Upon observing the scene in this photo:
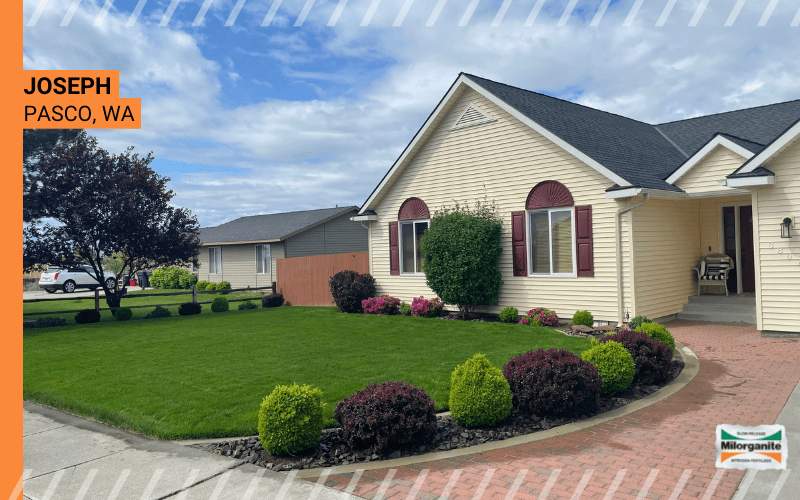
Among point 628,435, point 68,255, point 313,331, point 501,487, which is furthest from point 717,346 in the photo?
point 68,255

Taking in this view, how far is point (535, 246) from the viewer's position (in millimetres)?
15141

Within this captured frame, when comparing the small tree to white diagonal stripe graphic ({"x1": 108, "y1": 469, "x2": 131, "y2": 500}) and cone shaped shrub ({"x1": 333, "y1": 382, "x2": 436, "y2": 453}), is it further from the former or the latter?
white diagonal stripe graphic ({"x1": 108, "y1": 469, "x2": 131, "y2": 500})

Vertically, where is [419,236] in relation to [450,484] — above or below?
above

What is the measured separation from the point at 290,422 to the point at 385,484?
1.22 metres

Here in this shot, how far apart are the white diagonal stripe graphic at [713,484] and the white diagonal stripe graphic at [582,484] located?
0.90m

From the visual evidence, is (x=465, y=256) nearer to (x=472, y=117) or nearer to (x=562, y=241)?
(x=562, y=241)

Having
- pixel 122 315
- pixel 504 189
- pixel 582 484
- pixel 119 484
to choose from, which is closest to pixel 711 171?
pixel 504 189

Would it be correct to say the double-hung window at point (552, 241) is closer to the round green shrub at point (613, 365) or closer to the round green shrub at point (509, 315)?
the round green shrub at point (509, 315)

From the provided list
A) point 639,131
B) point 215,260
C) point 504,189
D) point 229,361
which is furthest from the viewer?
point 215,260

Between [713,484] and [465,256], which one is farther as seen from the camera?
[465,256]

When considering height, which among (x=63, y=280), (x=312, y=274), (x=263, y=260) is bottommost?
(x=63, y=280)

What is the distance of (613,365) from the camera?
7566mm

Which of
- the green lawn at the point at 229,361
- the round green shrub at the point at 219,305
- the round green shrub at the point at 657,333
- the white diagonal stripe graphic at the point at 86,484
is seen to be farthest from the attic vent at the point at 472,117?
the white diagonal stripe graphic at the point at 86,484

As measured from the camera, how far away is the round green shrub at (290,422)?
5645 mm
